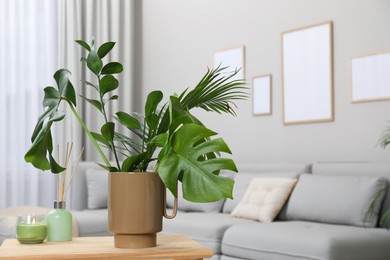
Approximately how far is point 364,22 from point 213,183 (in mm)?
2835

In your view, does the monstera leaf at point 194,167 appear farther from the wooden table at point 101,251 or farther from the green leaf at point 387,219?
the green leaf at point 387,219

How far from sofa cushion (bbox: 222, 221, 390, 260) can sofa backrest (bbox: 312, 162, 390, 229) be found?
1.08 feet

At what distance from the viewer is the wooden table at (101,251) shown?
2.06 meters

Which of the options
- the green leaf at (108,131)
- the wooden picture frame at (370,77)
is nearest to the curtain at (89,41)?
the wooden picture frame at (370,77)

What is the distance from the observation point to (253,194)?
445 centimetres

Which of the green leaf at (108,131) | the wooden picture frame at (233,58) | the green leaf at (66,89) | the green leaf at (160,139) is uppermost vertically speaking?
the wooden picture frame at (233,58)

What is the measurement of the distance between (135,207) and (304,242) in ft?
4.94

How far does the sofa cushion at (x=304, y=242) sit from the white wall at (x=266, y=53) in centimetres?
85

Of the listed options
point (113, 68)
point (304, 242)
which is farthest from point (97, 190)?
point (113, 68)

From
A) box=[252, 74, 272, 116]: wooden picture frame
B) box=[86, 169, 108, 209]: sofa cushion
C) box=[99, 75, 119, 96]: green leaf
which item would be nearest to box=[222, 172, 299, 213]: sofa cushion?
box=[252, 74, 272, 116]: wooden picture frame

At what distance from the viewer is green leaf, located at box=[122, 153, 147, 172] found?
2175mm

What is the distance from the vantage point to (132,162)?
7.18 ft

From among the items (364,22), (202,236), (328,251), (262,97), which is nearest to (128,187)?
(328,251)

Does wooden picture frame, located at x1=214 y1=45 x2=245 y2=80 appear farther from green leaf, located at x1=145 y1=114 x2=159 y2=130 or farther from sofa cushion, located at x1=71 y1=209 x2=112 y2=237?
green leaf, located at x1=145 y1=114 x2=159 y2=130
